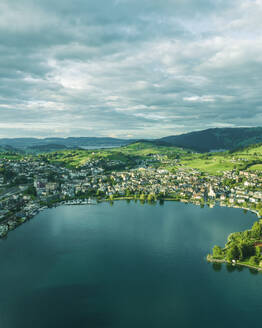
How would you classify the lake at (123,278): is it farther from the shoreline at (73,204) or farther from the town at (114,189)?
the town at (114,189)

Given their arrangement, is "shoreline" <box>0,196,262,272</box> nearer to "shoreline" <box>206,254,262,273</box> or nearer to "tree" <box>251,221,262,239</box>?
"shoreline" <box>206,254,262,273</box>

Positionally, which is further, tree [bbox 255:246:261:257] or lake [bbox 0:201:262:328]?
tree [bbox 255:246:261:257]

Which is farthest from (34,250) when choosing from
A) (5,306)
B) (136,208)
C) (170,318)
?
(136,208)

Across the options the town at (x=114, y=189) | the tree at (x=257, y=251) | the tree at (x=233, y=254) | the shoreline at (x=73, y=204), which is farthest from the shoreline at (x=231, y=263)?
the town at (x=114, y=189)

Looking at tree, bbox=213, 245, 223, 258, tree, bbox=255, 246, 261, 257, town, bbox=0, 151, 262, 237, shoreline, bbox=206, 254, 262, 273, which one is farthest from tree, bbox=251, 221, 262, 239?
town, bbox=0, 151, 262, 237

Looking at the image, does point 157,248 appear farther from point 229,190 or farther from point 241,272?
point 229,190

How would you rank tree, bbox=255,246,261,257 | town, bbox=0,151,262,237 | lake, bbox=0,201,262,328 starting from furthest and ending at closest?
town, bbox=0,151,262,237
tree, bbox=255,246,261,257
lake, bbox=0,201,262,328
